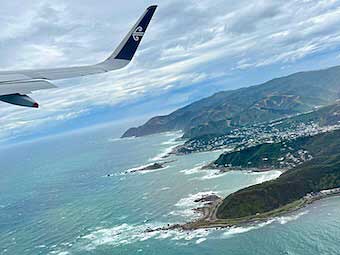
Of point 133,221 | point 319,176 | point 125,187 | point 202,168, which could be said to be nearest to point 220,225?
point 133,221

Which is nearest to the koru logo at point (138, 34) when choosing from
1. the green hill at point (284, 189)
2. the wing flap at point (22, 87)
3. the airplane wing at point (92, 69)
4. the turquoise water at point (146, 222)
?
the airplane wing at point (92, 69)

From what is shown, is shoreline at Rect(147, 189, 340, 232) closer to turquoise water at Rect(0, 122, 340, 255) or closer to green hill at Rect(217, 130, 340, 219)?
green hill at Rect(217, 130, 340, 219)

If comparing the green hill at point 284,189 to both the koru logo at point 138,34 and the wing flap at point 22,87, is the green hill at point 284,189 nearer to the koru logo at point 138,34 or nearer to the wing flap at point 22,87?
the koru logo at point 138,34

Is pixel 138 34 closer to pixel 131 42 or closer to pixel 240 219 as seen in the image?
pixel 131 42

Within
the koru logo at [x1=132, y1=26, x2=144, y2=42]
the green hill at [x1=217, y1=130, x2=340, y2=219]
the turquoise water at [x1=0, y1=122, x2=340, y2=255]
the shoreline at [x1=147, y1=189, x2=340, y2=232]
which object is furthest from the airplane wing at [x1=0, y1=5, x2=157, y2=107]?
the green hill at [x1=217, y1=130, x2=340, y2=219]

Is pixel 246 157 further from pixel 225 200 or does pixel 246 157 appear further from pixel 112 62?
pixel 112 62
